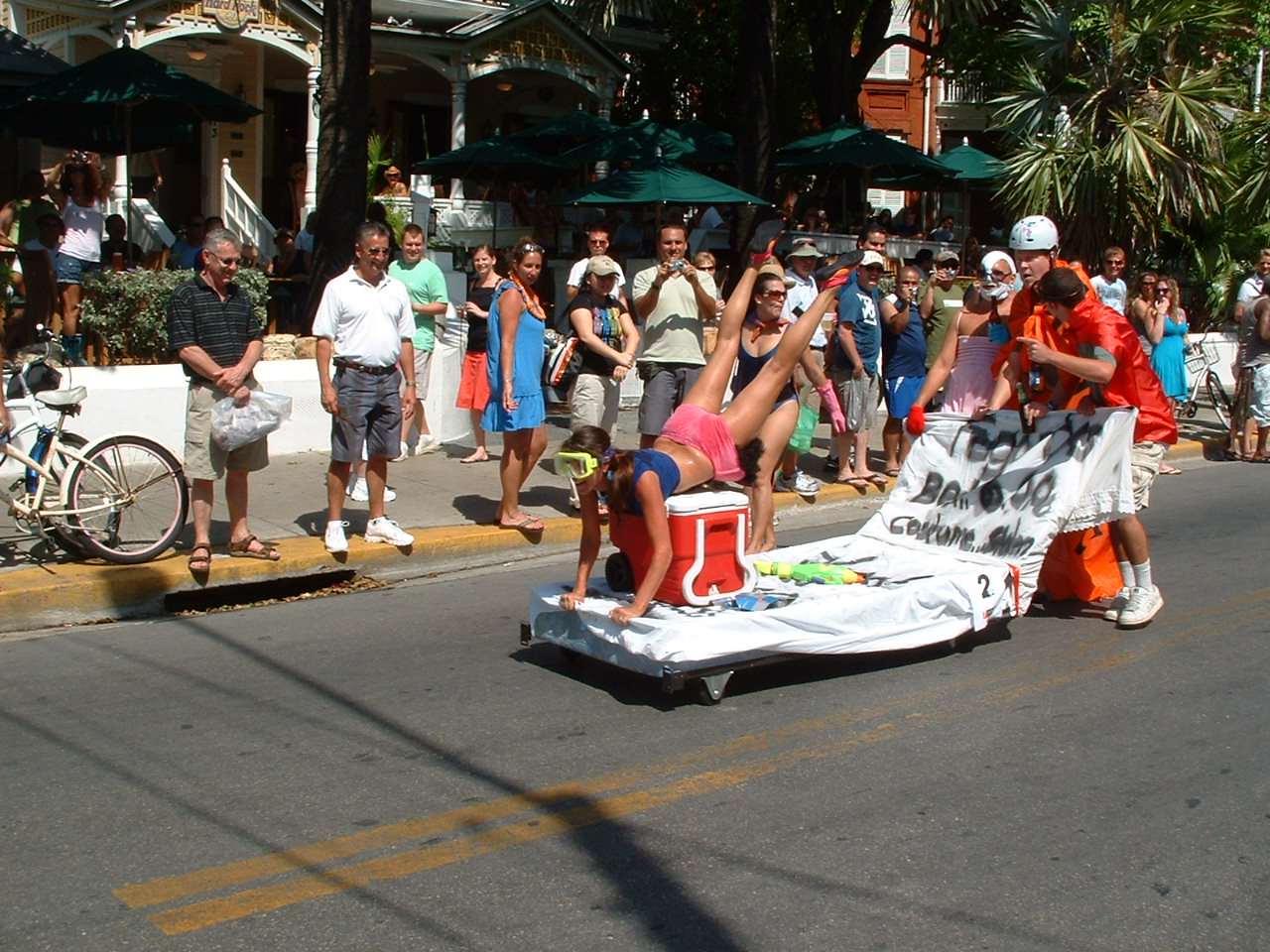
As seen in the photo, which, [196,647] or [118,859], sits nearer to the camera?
[118,859]

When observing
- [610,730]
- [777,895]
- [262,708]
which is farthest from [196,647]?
[777,895]

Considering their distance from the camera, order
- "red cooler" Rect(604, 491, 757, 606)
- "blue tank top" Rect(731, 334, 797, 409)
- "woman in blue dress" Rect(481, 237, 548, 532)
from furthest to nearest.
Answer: "blue tank top" Rect(731, 334, 797, 409)
"woman in blue dress" Rect(481, 237, 548, 532)
"red cooler" Rect(604, 491, 757, 606)

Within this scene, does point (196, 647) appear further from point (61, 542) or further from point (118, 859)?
point (118, 859)

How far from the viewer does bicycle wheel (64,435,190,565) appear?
832 cm

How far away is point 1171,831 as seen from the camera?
5016mm

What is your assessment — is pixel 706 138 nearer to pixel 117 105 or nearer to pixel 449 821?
pixel 117 105

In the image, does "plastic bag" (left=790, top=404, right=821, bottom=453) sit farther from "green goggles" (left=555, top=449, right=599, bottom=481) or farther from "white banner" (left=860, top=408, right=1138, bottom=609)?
"green goggles" (left=555, top=449, right=599, bottom=481)

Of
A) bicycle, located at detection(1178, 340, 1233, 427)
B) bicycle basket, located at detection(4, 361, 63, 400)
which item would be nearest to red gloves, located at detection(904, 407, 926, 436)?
bicycle basket, located at detection(4, 361, 63, 400)

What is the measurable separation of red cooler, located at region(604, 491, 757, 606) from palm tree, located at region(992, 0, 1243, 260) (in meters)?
12.6

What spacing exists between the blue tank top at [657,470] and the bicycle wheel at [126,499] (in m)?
3.36

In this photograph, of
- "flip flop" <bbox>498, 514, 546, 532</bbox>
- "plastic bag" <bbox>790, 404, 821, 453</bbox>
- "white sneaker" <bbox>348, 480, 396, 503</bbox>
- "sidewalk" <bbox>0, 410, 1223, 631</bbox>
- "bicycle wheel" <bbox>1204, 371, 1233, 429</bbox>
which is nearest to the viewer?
"sidewalk" <bbox>0, 410, 1223, 631</bbox>

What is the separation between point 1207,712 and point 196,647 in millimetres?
4851

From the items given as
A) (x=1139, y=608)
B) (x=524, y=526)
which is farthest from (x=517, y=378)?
(x=1139, y=608)

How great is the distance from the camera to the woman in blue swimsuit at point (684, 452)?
6.31 metres
